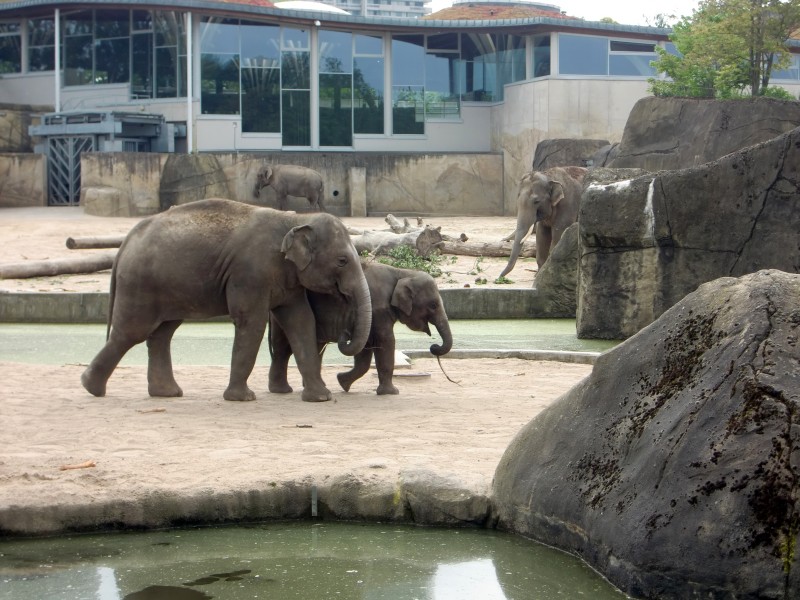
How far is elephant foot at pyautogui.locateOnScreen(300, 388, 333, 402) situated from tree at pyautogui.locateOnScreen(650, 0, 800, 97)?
2127 cm

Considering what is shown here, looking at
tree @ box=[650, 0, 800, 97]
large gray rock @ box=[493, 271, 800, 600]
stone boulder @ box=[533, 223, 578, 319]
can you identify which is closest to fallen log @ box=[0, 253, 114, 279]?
stone boulder @ box=[533, 223, 578, 319]

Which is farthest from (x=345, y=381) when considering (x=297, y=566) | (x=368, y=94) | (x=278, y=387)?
(x=368, y=94)

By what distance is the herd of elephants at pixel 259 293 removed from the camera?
28.8ft

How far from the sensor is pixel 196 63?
35.3 metres

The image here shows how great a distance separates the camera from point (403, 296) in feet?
29.8

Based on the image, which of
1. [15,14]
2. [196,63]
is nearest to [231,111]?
[196,63]

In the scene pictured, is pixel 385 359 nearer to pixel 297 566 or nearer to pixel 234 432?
pixel 234 432

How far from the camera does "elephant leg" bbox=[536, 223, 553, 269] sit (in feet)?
61.8

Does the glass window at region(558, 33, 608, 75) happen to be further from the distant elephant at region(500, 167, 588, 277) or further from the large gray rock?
the large gray rock

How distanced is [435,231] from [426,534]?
48.8 ft

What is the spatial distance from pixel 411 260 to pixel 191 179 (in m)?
13.3

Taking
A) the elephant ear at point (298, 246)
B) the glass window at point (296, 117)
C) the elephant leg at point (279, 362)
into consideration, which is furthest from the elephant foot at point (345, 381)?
the glass window at point (296, 117)

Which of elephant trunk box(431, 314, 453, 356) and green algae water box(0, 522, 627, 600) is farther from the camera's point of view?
elephant trunk box(431, 314, 453, 356)

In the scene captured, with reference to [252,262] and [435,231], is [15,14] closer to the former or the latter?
[435,231]
